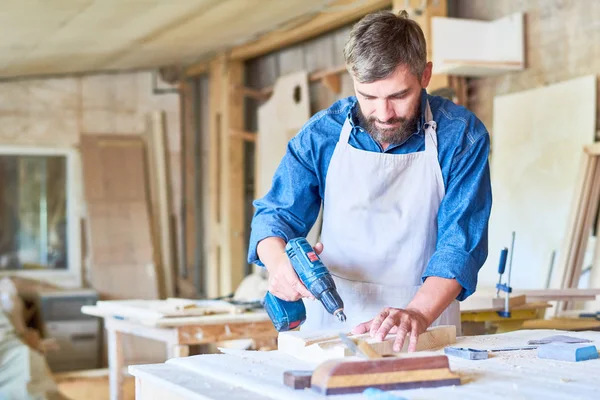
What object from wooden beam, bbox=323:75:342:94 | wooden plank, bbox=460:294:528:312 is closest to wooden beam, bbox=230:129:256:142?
wooden beam, bbox=323:75:342:94

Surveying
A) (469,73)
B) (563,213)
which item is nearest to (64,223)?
(469,73)

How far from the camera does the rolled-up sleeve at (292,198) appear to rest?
2.50 meters

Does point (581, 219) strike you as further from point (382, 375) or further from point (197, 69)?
point (197, 69)

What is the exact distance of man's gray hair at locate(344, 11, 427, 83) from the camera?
221 cm

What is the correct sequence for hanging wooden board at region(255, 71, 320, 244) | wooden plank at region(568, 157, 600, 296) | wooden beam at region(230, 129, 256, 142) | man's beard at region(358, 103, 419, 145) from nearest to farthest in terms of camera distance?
man's beard at region(358, 103, 419, 145)
wooden plank at region(568, 157, 600, 296)
hanging wooden board at region(255, 71, 320, 244)
wooden beam at region(230, 129, 256, 142)

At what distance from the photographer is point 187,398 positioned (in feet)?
5.06

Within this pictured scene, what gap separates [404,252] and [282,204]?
394mm

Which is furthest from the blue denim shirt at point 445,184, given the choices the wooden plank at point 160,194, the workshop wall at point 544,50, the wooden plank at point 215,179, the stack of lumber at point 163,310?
the wooden plank at point 160,194

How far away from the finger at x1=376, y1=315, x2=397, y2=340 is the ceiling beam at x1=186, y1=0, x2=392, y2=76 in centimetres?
431

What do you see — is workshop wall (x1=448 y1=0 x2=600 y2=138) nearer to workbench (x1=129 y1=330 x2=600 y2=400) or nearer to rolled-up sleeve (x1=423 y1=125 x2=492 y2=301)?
rolled-up sleeve (x1=423 y1=125 x2=492 y2=301)

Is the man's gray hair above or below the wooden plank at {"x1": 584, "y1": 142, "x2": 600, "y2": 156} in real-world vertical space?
above

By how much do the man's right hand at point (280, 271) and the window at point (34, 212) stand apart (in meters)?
6.18

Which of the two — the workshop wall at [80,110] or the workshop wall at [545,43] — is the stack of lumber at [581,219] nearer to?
the workshop wall at [545,43]

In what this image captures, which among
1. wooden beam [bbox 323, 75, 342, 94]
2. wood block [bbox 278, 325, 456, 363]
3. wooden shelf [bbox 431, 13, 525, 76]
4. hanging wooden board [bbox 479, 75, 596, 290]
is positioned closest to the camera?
wood block [bbox 278, 325, 456, 363]
